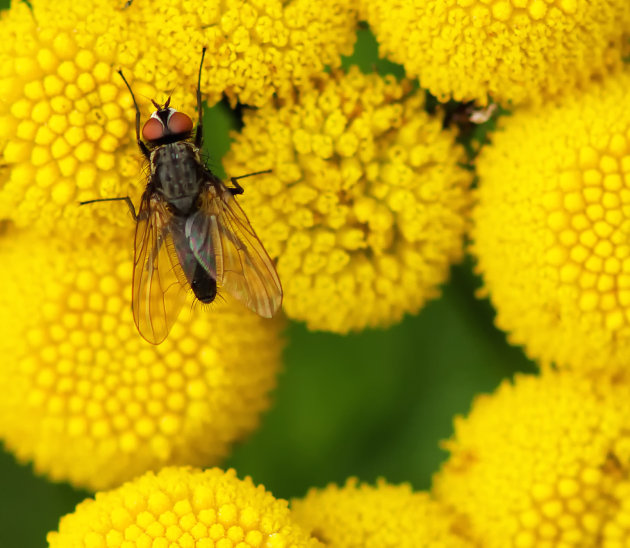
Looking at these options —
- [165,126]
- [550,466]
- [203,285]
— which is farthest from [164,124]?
[550,466]

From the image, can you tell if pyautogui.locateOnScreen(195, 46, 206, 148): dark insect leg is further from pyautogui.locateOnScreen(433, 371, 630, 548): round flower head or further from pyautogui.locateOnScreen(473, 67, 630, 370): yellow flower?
pyautogui.locateOnScreen(433, 371, 630, 548): round flower head

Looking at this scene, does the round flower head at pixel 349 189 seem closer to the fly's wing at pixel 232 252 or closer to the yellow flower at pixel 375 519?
the fly's wing at pixel 232 252

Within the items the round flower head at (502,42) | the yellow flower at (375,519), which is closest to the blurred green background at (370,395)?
the yellow flower at (375,519)

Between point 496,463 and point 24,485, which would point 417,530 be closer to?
point 496,463

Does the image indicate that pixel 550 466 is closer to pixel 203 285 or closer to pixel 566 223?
pixel 566 223

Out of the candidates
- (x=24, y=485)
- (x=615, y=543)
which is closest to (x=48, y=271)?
(x=24, y=485)

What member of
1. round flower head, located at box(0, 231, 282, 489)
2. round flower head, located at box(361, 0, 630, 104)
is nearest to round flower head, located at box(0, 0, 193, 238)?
round flower head, located at box(0, 231, 282, 489)
